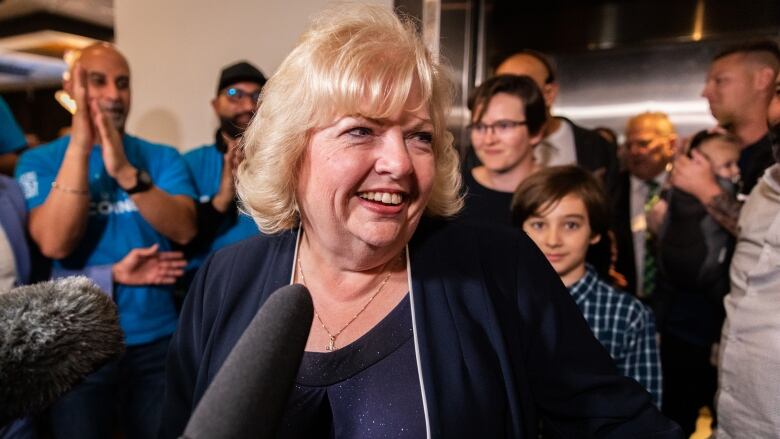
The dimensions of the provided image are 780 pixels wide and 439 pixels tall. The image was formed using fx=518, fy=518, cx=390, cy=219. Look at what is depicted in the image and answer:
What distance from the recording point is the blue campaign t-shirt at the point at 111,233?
172cm

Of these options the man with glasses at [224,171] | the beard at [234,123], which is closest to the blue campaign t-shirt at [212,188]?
the man with glasses at [224,171]

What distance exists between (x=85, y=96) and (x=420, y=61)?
129cm

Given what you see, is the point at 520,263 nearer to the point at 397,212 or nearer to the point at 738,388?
the point at 397,212

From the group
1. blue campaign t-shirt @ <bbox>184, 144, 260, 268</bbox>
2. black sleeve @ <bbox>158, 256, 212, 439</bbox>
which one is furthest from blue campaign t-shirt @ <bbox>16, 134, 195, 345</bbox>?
black sleeve @ <bbox>158, 256, 212, 439</bbox>

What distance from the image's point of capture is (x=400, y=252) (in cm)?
110

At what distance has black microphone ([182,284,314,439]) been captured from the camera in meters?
0.30

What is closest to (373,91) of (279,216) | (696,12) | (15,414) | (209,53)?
(279,216)

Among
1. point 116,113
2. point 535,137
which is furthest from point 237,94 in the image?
point 535,137

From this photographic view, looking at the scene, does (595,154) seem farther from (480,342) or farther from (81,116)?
(81,116)

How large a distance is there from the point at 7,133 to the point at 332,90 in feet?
4.73

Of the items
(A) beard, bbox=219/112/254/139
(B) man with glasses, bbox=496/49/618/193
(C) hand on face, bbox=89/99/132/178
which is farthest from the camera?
(B) man with glasses, bbox=496/49/618/193

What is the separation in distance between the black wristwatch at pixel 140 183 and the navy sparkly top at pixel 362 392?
1100 millimetres

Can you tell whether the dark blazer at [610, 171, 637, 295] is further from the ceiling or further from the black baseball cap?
the ceiling

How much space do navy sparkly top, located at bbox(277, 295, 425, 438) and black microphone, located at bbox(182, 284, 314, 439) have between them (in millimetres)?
527
